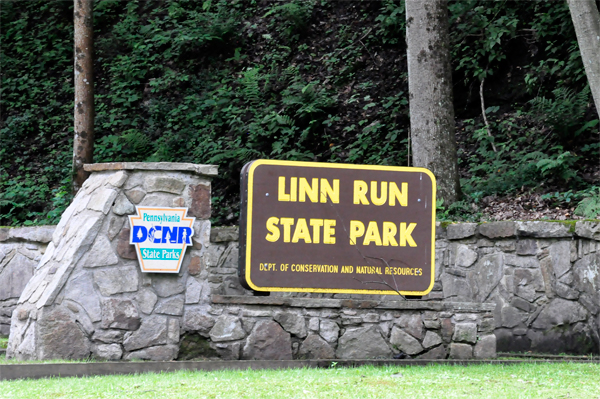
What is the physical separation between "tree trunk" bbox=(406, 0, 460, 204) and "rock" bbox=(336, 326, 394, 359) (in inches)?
148

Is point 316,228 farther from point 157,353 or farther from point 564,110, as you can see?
point 564,110

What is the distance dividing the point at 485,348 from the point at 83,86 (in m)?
8.69

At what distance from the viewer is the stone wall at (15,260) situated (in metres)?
10.3

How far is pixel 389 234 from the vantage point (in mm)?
8164

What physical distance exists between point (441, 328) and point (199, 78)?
33.0 feet

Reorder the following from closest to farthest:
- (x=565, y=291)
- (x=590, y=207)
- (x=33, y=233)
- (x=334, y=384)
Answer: (x=334, y=384)
(x=565, y=291)
(x=590, y=207)
(x=33, y=233)

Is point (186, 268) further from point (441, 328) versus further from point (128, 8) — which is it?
point (128, 8)

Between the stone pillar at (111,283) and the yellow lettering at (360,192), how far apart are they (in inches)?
63.6

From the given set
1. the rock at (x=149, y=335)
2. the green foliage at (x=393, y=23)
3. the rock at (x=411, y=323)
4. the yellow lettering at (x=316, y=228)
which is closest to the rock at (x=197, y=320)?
the rock at (x=149, y=335)

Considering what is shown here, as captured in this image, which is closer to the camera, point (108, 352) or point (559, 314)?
point (108, 352)

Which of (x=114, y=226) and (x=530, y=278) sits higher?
(x=114, y=226)

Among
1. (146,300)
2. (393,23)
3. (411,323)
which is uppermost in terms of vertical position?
(393,23)

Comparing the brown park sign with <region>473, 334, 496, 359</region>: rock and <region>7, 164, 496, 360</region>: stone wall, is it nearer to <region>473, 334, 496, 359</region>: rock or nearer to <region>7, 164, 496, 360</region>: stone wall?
<region>7, 164, 496, 360</region>: stone wall

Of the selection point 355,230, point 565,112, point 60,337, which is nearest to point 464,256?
point 355,230
